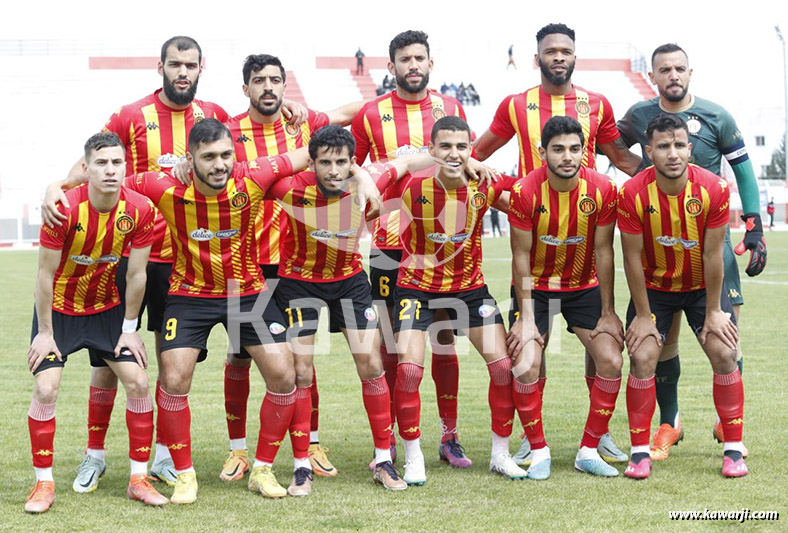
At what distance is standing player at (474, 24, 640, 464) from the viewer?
577cm

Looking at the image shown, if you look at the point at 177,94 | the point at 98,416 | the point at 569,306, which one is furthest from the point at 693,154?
the point at 98,416

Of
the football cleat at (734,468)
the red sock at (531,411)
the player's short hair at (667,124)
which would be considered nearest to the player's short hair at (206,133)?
the red sock at (531,411)

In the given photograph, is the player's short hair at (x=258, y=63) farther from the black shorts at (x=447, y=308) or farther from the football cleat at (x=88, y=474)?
the football cleat at (x=88, y=474)

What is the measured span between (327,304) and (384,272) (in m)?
0.65

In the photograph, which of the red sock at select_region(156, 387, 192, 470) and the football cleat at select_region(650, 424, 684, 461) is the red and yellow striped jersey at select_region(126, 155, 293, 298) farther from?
the football cleat at select_region(650, 424, 684, 461)

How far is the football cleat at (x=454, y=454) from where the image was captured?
18.2ft

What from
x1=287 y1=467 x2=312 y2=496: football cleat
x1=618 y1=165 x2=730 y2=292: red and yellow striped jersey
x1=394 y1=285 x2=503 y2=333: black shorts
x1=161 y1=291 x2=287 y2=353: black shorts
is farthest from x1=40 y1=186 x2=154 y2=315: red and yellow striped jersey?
x1=618 y1=165 x2=730 y2=292: red and yellow striped jersey

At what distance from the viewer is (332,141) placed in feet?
16.6

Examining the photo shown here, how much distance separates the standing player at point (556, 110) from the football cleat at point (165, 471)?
1.91 meters

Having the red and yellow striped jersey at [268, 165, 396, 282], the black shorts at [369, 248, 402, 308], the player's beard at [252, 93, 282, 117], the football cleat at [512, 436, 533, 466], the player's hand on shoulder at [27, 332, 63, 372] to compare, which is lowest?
the football cleat at [512, 436, 533, 466]

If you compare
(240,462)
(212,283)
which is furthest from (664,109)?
(240,462)

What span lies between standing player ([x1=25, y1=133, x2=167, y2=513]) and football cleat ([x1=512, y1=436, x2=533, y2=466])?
1965mm

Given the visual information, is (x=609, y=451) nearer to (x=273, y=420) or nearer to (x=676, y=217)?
(x=676, y=217)

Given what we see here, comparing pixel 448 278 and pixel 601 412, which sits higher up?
pixel 448 278
